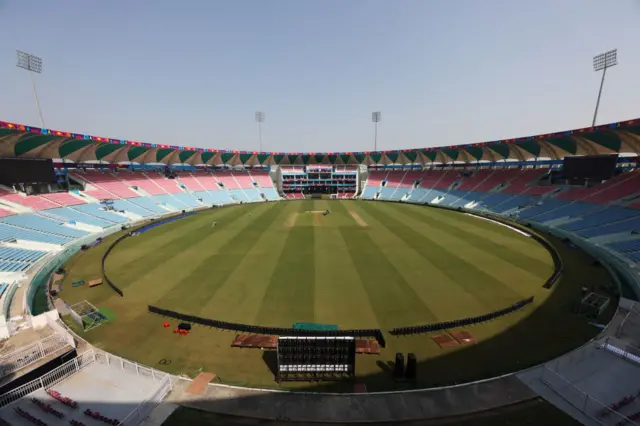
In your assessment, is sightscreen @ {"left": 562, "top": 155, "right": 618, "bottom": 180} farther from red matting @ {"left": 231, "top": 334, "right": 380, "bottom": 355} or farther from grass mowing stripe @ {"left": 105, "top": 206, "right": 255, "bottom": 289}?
grass mowing stripe @ {"left": 105, "top": 206, "right": 255, "bottom": 289}

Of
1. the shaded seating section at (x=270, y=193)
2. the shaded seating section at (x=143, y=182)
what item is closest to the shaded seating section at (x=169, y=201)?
the shaded seating section at (x=143, y=182)

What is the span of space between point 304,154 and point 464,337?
79.2 meters

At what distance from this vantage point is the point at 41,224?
37.5 meters

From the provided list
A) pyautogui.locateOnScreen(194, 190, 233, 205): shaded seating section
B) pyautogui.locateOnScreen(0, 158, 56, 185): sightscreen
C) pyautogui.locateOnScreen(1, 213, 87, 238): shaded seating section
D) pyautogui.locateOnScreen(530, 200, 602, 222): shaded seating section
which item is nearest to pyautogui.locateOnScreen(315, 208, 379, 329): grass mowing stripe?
pyautogui.locateOnScreen(1, 213, 87, 238): shaded seating section

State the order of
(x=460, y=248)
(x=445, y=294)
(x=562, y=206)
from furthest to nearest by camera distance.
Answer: (x=562, y=206)
(x=460, y=248)
(x=445, y=294)

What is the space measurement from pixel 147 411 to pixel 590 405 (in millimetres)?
19030

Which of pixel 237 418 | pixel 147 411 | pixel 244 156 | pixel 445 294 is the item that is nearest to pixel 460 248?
pixel 445 294

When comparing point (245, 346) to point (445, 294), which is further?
point (445, 294)

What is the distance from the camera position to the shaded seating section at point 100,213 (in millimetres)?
46906

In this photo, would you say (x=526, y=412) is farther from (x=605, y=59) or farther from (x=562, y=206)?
(x=605, y=59)

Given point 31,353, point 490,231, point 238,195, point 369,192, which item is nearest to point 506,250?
point 490,231

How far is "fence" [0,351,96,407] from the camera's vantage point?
11.6 m

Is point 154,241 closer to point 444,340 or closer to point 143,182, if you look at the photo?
point 143,182

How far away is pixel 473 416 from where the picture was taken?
11.4 meters
